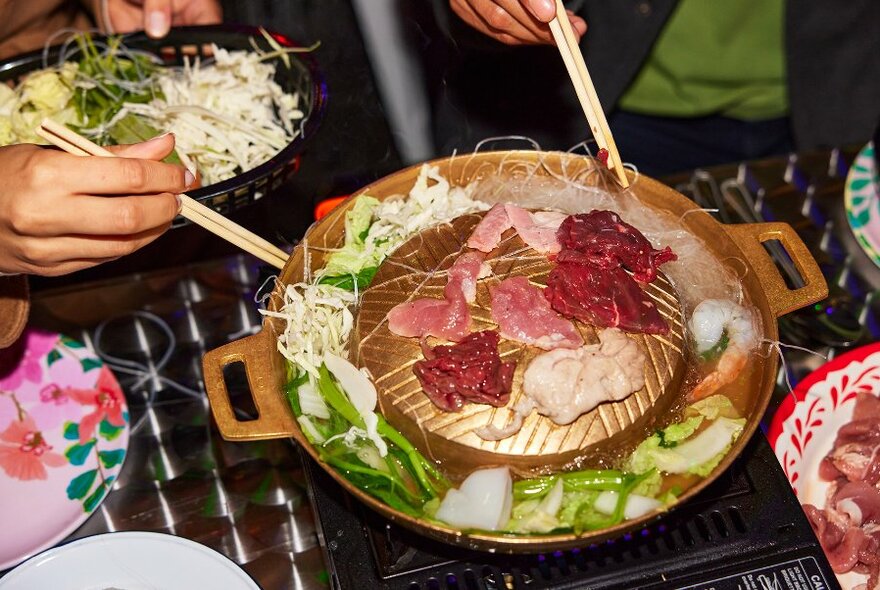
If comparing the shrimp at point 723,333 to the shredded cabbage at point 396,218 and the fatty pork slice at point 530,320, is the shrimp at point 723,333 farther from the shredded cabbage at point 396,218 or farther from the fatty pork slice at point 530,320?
the shredded cabbage at point 396,218

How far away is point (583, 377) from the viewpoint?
2088 millimetres

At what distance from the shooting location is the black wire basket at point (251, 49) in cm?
304

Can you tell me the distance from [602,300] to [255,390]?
3.27ft

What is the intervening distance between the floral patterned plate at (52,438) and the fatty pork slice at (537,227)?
1.53 m

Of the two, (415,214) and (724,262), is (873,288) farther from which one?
(415,214)

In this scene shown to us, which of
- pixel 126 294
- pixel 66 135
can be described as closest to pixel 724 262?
pixel 66 135

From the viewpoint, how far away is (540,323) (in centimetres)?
219

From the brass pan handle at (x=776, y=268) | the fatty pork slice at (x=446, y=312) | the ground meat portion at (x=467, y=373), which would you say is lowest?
the brass pan handle at (x=776, y=268)

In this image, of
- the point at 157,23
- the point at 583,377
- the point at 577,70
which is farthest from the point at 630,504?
the point at 157,23

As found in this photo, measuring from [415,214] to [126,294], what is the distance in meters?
1.32

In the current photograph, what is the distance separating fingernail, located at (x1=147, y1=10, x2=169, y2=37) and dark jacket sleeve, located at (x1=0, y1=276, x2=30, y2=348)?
146 centimetres

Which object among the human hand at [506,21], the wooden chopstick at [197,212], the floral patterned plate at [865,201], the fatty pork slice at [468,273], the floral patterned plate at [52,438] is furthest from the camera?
the floral patterned plate at [865,201]

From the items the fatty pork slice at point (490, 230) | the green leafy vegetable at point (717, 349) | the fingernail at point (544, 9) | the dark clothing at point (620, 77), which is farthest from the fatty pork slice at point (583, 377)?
the dark clothing at point (620, 77)

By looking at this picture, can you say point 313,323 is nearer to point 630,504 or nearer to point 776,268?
point 630,504
